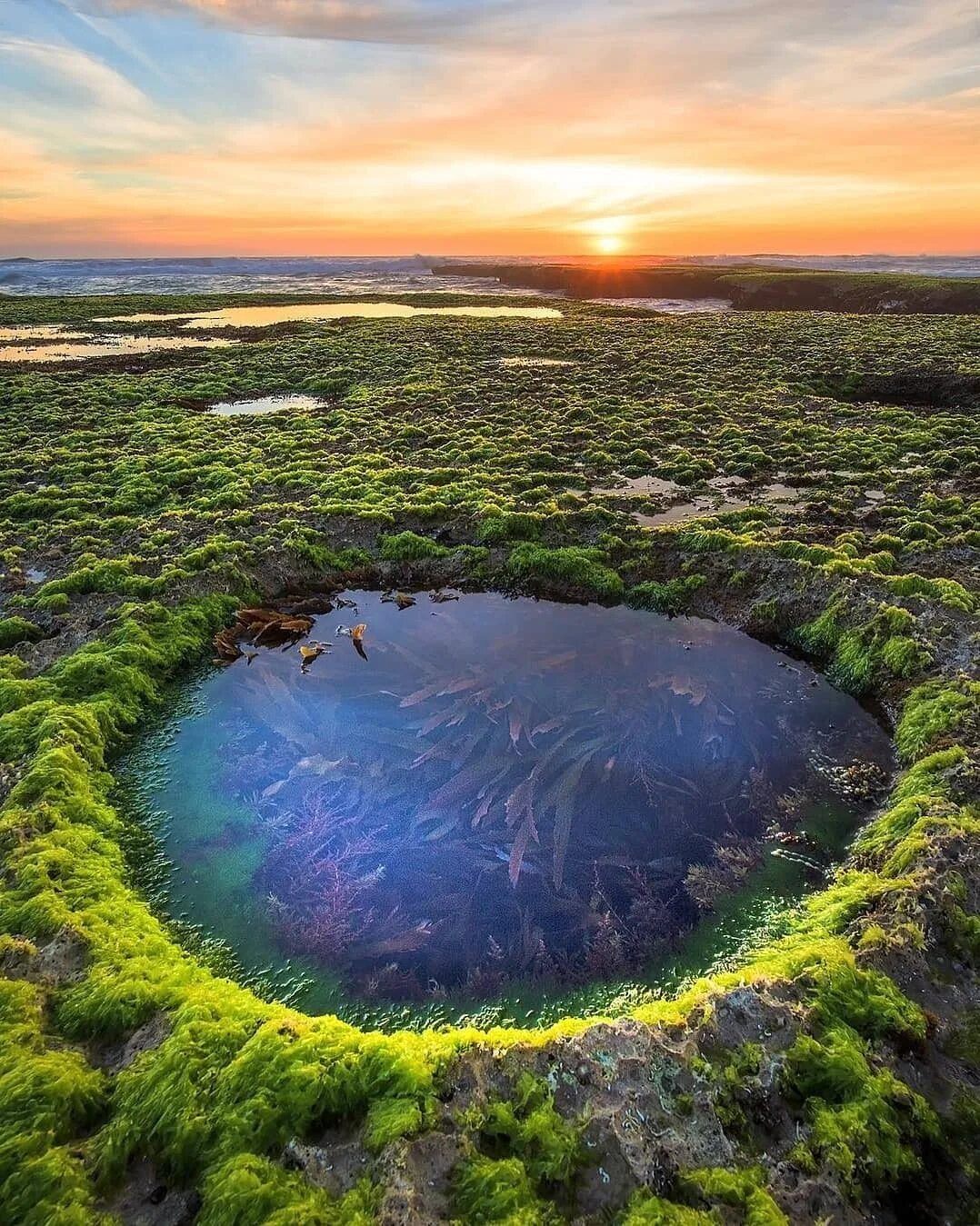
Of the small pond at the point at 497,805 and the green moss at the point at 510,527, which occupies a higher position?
the green moss at the point at 510,527

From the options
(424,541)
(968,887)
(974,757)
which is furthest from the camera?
(424,541)

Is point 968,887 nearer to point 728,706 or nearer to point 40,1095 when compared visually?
point 728,706

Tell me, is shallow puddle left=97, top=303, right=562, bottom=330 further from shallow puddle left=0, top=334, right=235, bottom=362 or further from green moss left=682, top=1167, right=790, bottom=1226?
green moss left=682, top=1167, right=790, bottom=1226

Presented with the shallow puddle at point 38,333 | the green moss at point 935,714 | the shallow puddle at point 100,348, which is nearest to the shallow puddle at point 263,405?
the shallow puddle at point 100,348

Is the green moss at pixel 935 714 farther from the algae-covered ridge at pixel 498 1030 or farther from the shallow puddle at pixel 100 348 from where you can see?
the shallow puddle at pixel 100 348

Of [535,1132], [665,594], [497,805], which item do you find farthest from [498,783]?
[665,594]

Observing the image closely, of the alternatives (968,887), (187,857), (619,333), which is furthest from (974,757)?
(619,333)

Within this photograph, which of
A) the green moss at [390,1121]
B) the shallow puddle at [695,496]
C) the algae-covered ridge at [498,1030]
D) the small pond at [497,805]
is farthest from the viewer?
the shallow puddle at [695,496]
